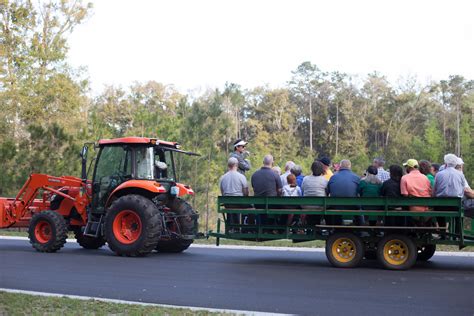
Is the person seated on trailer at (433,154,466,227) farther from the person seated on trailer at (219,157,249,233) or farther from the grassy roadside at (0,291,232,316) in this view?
the grassy roadside at (0,291,232,316)

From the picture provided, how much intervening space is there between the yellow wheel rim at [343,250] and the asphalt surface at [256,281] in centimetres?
29

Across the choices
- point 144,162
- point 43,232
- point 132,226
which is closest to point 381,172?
point 144,162

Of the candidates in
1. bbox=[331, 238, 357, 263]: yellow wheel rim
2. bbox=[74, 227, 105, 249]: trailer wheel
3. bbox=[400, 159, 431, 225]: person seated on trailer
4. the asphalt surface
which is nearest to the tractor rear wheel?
the asphalt surface

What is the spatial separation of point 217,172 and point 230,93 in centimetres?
386

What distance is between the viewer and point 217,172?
3184 centimetres

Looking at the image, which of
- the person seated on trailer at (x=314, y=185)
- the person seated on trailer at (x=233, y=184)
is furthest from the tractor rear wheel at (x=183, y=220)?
the person seated on trailer at (x=314, y=185)

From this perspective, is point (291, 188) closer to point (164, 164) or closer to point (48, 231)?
point (164, 164)

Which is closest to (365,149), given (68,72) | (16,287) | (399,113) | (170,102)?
(399,113)

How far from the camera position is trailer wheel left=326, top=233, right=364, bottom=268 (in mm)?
11648

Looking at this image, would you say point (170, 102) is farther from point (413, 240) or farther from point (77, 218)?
point (413, 240)

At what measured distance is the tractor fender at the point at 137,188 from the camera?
1374cm

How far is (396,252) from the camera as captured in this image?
11.5m

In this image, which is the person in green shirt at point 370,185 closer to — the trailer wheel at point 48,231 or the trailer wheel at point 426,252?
the trailer wheel at point 426,252

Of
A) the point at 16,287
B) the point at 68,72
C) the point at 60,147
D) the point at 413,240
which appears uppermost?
the point at 68,72
